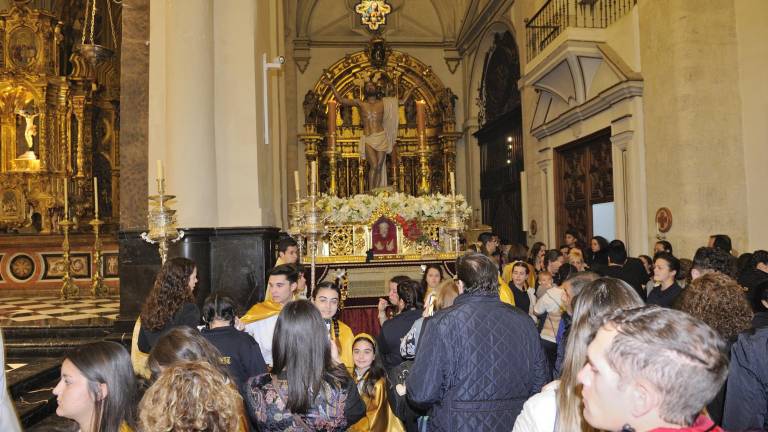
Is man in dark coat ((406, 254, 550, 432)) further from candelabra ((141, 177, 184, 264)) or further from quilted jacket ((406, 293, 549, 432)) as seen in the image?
candelabra ((141, 177, 184, 264))

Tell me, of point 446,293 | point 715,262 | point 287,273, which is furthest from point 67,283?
point 715,262

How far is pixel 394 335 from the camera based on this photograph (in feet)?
15.0

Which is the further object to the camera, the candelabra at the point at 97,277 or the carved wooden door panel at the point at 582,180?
the candelabra at the point at 97,277

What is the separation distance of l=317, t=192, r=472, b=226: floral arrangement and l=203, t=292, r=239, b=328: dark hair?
5.54 m

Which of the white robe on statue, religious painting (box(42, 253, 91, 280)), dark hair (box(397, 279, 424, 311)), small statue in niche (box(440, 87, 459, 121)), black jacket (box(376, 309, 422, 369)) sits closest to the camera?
black jacket (box(376, 309, 422, 369))

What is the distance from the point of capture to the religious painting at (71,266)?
14109 millimetres

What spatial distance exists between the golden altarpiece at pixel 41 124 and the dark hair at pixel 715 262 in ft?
54.3

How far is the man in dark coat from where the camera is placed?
3125mm

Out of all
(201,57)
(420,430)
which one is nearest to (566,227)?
(201,57)

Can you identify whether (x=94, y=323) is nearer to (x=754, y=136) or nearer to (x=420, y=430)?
(x=420, y=430)

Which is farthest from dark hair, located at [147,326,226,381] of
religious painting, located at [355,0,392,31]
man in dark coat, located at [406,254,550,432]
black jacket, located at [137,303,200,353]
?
religious painting, located at [355,0,392,31]

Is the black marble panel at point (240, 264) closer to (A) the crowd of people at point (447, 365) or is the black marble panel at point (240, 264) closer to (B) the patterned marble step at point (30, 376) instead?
(B) the patterned marble step at point (30, 376)

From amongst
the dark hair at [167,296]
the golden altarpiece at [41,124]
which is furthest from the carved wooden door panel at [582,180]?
the golden altarpiece at [41,124]

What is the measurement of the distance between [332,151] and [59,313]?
6422 mm
